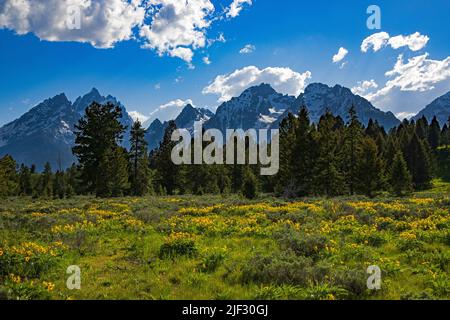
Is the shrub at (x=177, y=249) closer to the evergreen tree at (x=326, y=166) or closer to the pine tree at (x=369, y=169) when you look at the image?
the evergreen tree at (x=326, y=166)

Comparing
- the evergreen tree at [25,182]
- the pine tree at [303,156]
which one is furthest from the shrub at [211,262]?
the evergreen tree at [25,182]

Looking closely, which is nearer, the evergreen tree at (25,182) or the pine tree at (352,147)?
the pine tree at (352,147)

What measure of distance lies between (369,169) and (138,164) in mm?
33943

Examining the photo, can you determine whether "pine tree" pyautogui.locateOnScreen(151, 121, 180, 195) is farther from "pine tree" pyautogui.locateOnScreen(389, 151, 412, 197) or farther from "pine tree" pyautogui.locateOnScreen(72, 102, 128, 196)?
"pine tree" pyautogui.locateOnScreen(389, 151, 412, 197)

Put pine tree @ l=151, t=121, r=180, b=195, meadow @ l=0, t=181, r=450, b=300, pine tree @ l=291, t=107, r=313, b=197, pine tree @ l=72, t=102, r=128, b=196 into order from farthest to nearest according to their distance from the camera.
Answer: pine tree @ l=151, t=121, r=180, b=195 < pine tree @ l=291, t=107, r=313, b=197 < pine tree @ l=72, t=102, r=128, b=196 < meadow @ l=0, t=181, r=450, b=300

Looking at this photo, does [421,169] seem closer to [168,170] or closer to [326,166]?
[326,166]

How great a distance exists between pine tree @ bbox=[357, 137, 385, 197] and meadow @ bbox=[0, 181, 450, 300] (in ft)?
112

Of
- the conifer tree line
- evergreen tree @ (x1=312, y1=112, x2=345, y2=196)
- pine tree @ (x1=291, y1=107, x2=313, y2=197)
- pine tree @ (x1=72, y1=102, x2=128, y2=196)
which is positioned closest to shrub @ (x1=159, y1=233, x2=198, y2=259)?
the conifer tree line

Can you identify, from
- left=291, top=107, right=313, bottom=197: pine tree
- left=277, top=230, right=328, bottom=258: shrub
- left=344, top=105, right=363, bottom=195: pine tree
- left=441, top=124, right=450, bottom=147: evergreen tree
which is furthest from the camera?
left=441, top=124, right=450, bottom=147: evergreen tree

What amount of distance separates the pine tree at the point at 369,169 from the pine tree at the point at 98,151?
3229 cm

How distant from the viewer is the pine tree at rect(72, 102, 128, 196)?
144 ft

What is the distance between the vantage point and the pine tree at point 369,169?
50.1 metres

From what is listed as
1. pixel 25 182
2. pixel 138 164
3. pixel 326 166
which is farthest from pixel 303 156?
pixel 25 182

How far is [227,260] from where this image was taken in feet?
36.0
